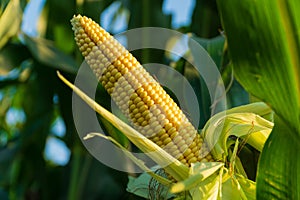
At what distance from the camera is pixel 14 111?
2.31m

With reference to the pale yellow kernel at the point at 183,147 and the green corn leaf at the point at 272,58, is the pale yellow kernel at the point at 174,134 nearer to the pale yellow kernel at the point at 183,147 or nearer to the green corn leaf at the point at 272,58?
the pale yellow kernel at the point at 183,147

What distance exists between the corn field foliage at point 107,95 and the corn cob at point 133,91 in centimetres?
7

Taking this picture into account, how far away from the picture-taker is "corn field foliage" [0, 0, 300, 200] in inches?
24.3

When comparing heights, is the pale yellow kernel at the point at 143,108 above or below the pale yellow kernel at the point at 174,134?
above

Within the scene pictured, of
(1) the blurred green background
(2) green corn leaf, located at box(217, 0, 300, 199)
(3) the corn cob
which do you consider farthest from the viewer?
(1) the blurred green background

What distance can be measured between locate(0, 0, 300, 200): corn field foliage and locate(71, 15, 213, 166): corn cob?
7 cm

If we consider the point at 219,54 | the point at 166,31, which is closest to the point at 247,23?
the point at 219,54

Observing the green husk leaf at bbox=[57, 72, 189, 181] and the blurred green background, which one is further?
the blurred green background

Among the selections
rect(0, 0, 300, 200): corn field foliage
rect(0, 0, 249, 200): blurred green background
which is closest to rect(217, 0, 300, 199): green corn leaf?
rect(0, 0, 300, 200): corn field foliage

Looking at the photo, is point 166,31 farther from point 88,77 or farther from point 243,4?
point 243,4

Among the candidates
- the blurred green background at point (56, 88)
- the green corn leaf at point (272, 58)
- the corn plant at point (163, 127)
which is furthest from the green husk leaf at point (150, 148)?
the blurred green background at point (56, 88)

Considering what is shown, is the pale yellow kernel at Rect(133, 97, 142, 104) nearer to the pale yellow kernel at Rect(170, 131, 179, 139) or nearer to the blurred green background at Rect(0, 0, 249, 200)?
the pale yellow kernel at Rect(170, 131, 179, 139)

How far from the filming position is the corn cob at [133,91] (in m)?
0.71

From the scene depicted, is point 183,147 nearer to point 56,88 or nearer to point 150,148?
point 150,148
